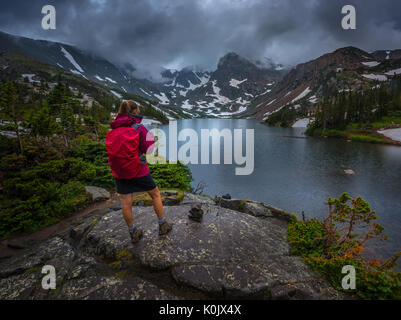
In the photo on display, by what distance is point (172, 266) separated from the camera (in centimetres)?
370

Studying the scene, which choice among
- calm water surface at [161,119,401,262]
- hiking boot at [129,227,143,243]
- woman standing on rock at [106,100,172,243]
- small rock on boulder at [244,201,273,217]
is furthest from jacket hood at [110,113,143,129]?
calm water surface at [161,119,401,262]

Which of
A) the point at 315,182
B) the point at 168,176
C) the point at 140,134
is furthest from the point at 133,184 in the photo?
the point at 315,182

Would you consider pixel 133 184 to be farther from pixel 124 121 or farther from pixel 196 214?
pixel 196 214

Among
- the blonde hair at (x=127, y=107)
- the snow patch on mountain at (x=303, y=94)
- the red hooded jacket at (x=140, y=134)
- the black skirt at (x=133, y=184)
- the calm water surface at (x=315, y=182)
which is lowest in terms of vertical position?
the calm water surface at (x=315, y=182)

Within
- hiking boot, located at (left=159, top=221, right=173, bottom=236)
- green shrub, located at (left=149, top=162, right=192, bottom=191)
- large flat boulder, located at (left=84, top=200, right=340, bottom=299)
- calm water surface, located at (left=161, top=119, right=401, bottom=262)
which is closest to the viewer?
large flat boulder, located at (left=84, top=200, right=340, bottom=299)

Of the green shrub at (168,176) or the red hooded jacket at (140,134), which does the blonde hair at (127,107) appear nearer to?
the red hooded jacket at (140,134)

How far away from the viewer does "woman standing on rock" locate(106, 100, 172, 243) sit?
3.67m

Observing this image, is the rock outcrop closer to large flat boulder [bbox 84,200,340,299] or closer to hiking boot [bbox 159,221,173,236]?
large flat boulder [bbox 84,200,340,299]

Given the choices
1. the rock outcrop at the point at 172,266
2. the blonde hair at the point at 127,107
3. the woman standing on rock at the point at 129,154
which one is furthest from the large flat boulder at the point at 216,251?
the blonde hair at the point at 127,107

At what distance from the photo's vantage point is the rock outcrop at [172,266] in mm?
3219

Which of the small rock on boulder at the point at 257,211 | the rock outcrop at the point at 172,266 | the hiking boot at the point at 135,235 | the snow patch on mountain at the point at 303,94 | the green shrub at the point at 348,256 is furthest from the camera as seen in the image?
the snow patch on mountain at the point at 303,94

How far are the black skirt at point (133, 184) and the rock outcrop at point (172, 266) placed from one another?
1336 mm
